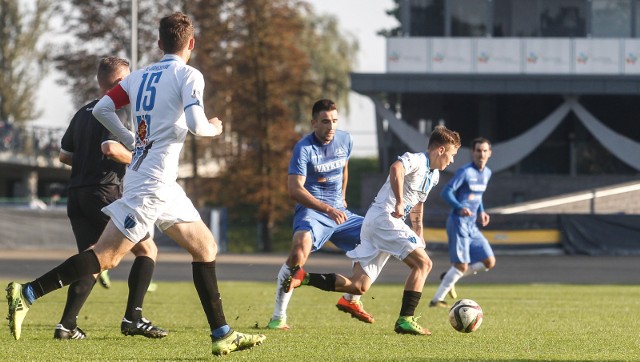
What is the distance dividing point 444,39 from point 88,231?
1388 inches

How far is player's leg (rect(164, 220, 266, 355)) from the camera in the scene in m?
7.99

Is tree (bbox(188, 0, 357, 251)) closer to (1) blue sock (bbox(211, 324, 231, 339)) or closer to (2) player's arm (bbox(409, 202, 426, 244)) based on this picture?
(2) player's arm (bbox(409, 202, 426, 244))

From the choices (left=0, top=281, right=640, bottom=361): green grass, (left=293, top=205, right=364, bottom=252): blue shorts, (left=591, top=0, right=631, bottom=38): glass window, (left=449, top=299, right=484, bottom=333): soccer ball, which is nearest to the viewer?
(left=0, top=281, right=640, bottom=361): green grass

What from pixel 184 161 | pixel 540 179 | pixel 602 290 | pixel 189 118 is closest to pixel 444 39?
pixel 540 179

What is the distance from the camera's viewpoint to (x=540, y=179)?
43656mm

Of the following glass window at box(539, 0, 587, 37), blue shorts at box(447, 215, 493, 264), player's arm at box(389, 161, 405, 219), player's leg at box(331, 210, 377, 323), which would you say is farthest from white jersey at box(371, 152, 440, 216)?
glass window at box(539, 0, 587, 37)

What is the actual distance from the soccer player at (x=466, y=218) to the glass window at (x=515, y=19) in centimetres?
3122

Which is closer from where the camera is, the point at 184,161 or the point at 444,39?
the point at 444,39

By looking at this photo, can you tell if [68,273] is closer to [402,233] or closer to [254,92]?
[402,233]

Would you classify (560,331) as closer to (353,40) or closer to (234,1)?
(234,1)

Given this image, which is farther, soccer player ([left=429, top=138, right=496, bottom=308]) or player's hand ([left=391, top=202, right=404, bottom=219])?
soccer player ([left=429, top=138, right=496, bottom=308])

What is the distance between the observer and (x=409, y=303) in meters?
10.3

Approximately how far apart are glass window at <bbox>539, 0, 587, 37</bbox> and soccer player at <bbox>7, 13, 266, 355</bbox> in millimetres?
38847

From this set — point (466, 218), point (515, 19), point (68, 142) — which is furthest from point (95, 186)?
point (515, 19)
